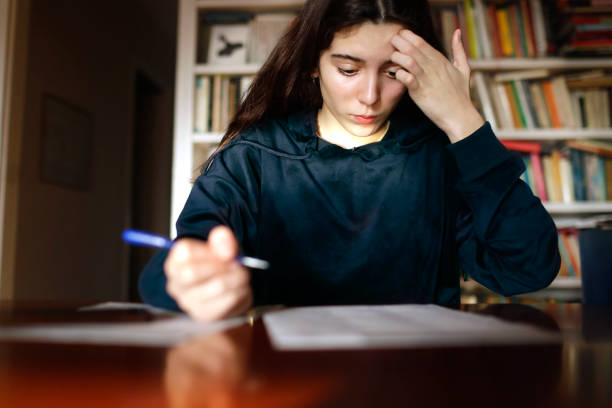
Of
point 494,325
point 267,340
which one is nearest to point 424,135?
point 494,325

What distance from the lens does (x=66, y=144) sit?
3.10 meters

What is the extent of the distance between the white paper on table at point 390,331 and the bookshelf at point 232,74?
176 centimetres

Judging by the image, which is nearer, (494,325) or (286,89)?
(494,325)

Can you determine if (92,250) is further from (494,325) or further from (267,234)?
(494,325)

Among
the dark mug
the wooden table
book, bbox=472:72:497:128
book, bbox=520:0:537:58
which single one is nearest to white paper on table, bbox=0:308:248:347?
the wooden table

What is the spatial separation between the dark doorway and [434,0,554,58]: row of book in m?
3.26

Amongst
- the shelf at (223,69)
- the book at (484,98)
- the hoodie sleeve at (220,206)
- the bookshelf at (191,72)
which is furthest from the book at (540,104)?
the hoodie sleeve at (220,206)

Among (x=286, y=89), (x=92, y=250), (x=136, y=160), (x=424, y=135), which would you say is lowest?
(x=92, y=250)

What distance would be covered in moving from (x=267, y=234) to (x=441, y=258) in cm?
39

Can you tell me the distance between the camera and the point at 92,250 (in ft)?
11.4

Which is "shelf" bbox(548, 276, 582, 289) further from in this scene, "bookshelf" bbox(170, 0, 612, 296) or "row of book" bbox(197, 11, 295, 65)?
"row of book" bbox(197, 11, 295, 65)

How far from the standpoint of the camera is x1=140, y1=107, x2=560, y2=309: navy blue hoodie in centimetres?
100

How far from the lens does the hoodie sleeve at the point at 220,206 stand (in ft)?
2.13

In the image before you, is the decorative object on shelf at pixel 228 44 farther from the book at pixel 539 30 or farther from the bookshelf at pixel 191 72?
the book at pixel 539 30
